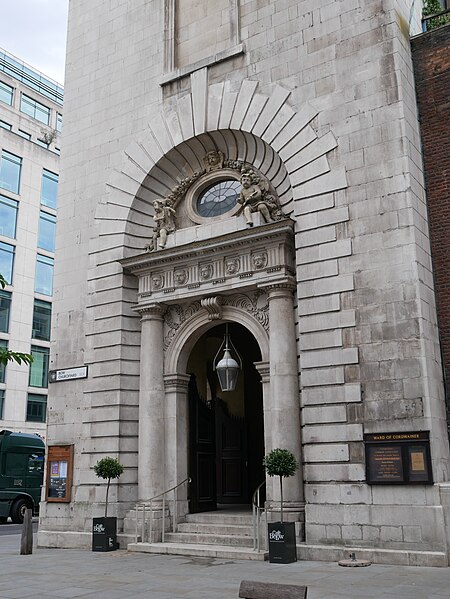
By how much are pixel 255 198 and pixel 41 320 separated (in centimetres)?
3582

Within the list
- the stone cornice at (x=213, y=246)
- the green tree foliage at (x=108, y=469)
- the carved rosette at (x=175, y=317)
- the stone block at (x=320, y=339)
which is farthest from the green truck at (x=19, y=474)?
the stone block at (x=320, y=339)

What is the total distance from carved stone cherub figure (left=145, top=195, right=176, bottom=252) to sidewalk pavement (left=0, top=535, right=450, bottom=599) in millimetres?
7996

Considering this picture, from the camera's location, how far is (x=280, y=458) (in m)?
13.6

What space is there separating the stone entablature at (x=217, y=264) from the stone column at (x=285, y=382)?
1.77 ft

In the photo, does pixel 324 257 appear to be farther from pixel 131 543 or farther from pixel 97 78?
pixel 97 78

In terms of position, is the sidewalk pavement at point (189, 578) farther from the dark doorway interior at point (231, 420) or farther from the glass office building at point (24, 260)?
the glass office building at point (24, 260)

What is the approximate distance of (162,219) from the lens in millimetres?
18172

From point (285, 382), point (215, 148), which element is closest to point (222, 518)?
point (285, 382)

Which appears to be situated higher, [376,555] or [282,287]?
[282,287]

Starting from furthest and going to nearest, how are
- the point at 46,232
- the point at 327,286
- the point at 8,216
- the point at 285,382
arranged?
the point at 46,232 → the point at 8,216 → the point at 285,382 → the point at 327,286

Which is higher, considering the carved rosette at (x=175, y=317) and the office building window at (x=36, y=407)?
the office building window at (x=36, y=407)

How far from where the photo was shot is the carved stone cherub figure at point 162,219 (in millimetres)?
18109

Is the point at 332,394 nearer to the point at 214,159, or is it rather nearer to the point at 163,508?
the point at 163,508

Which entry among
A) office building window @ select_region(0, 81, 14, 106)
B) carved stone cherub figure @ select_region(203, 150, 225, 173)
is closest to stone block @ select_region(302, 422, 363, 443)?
carved stone cherub figure @ select_region(203, 150, 225, 173)
